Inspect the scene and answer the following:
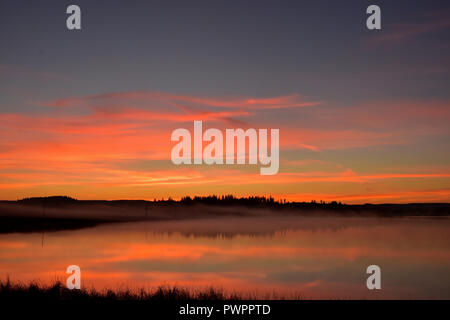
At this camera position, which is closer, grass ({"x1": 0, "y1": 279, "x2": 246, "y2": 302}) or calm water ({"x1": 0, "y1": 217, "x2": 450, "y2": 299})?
grass ({"x1": 0, "y1": 279, "x2": 246, "y2": 302})

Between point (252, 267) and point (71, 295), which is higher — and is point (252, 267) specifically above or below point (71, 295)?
below

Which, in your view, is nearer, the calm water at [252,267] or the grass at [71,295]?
the grass at [71,295]

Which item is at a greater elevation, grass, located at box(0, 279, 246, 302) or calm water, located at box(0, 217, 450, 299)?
grass, located at box(0, 279, 246, 302)

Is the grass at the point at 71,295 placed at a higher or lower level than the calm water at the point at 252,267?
higher

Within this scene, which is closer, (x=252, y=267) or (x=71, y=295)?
(x=71, y=295)
